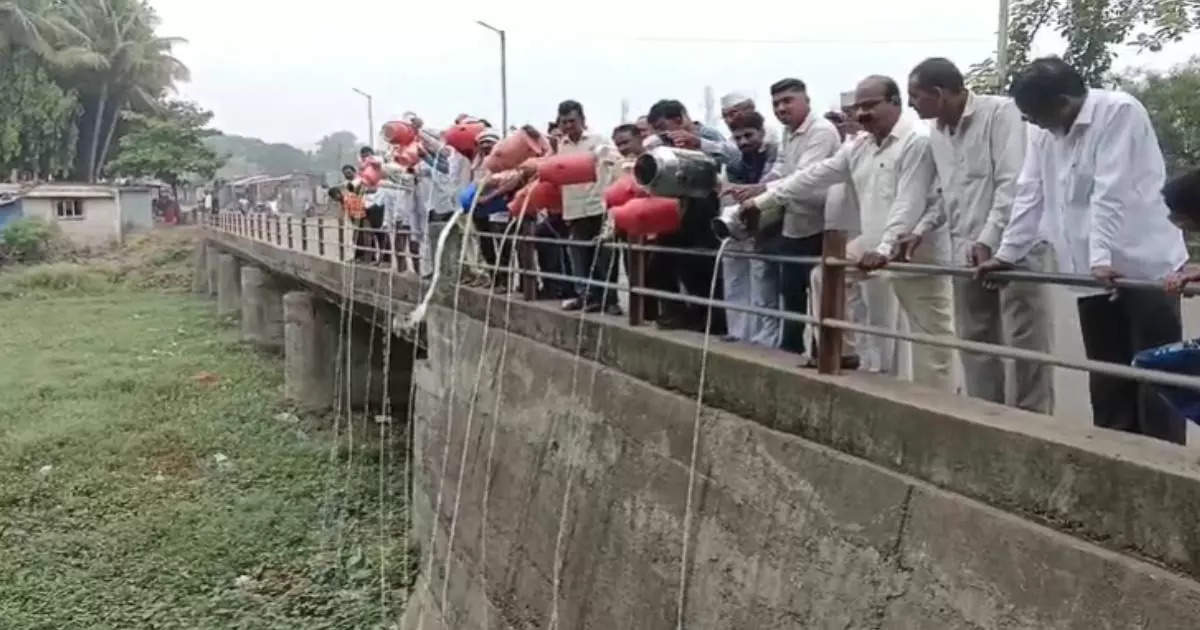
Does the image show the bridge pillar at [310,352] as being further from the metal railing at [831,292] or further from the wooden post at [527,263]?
the wooden post at [527,263]

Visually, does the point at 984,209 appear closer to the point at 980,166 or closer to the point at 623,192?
the point at 980,166

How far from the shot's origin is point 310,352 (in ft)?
59.0

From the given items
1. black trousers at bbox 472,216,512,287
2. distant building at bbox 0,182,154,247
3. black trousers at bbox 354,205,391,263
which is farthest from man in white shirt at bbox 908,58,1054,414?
distant building at bbox 0,182,154,247

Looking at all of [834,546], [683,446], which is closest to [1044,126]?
[834,546]

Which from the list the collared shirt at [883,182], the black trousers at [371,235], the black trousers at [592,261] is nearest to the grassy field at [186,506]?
the black trousers at [371,235]

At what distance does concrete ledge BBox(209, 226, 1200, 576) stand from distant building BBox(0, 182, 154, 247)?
142 ft

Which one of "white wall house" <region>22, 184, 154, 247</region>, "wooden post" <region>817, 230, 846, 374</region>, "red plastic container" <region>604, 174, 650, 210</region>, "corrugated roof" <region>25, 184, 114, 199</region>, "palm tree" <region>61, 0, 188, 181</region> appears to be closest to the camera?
"wooden post" <region>817, 230, 846, 374</region>

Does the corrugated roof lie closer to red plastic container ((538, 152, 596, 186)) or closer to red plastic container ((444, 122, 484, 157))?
red plastic container ((444, 122, 484, 157))

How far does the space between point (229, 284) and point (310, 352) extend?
52.5 ft

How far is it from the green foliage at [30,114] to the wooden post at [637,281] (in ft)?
150

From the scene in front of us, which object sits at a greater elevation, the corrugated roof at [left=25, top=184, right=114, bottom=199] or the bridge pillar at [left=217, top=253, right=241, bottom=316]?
the corrugated roof at [left=25, top=184, right=114, bottom=199]

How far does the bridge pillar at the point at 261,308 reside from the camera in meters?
25.1

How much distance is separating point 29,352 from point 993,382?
2507cm

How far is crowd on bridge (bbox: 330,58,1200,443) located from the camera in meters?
3.80
